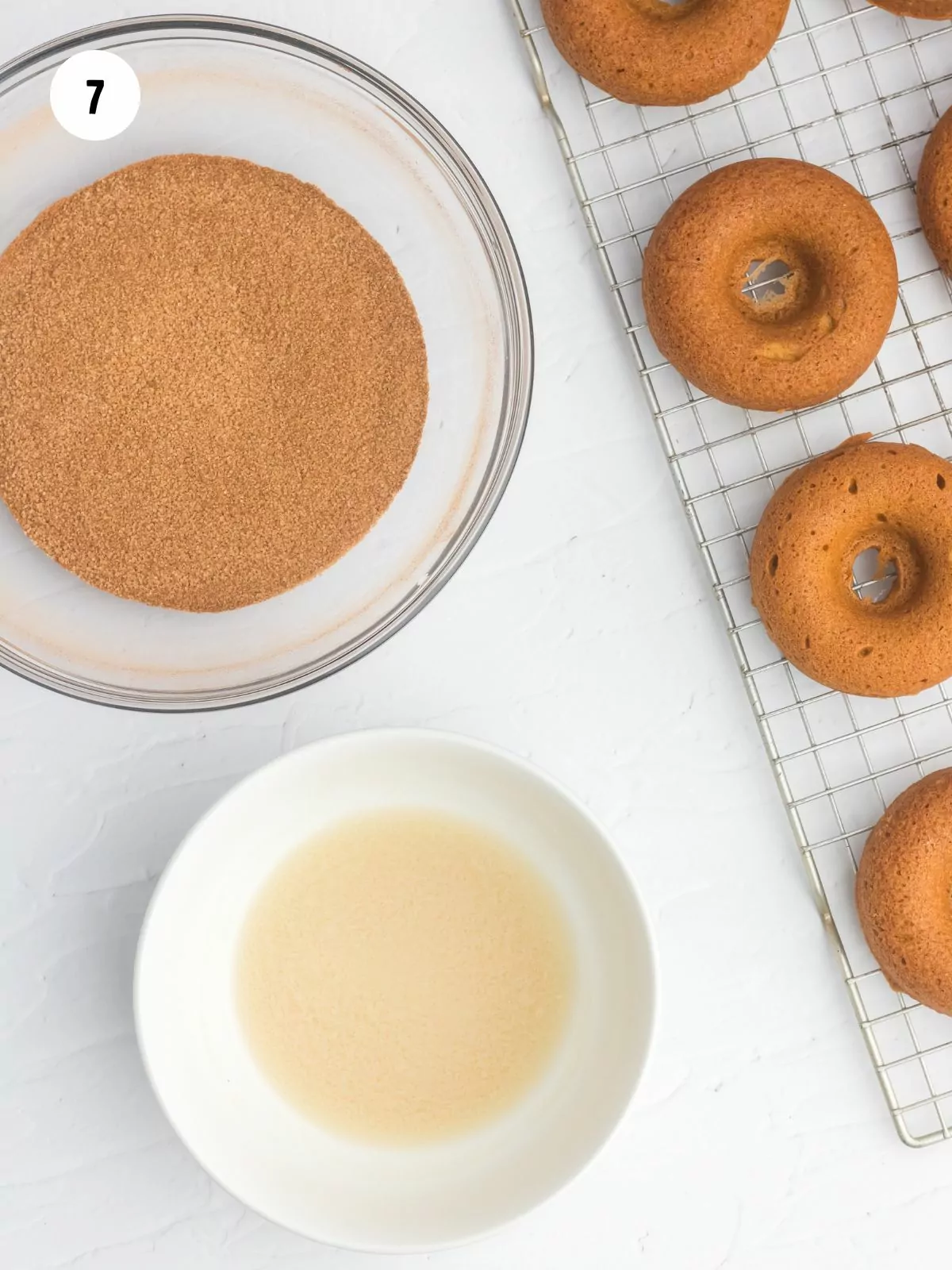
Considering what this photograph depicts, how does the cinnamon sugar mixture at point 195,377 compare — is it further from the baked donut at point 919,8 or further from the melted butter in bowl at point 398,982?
the baked donut at point 919,8

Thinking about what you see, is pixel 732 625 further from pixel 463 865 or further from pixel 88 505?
pixel 88 505

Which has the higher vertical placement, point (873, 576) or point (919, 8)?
point (919, 8)

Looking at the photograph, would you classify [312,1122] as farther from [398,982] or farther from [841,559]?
[841,559]

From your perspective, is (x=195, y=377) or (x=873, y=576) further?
(x=873, y=576)

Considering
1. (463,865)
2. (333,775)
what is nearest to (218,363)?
(333,775)

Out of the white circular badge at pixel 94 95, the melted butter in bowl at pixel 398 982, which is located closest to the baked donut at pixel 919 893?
the melted butter in bowl at pixel 398 982

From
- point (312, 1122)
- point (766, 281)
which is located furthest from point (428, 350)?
point (312, 1122)

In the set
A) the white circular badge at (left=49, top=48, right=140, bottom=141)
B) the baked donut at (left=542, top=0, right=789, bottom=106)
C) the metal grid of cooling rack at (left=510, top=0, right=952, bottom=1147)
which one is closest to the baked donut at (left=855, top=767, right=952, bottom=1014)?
the metal grid of cooling rack at (left=510, top=0, right=952, bottom=1147)
